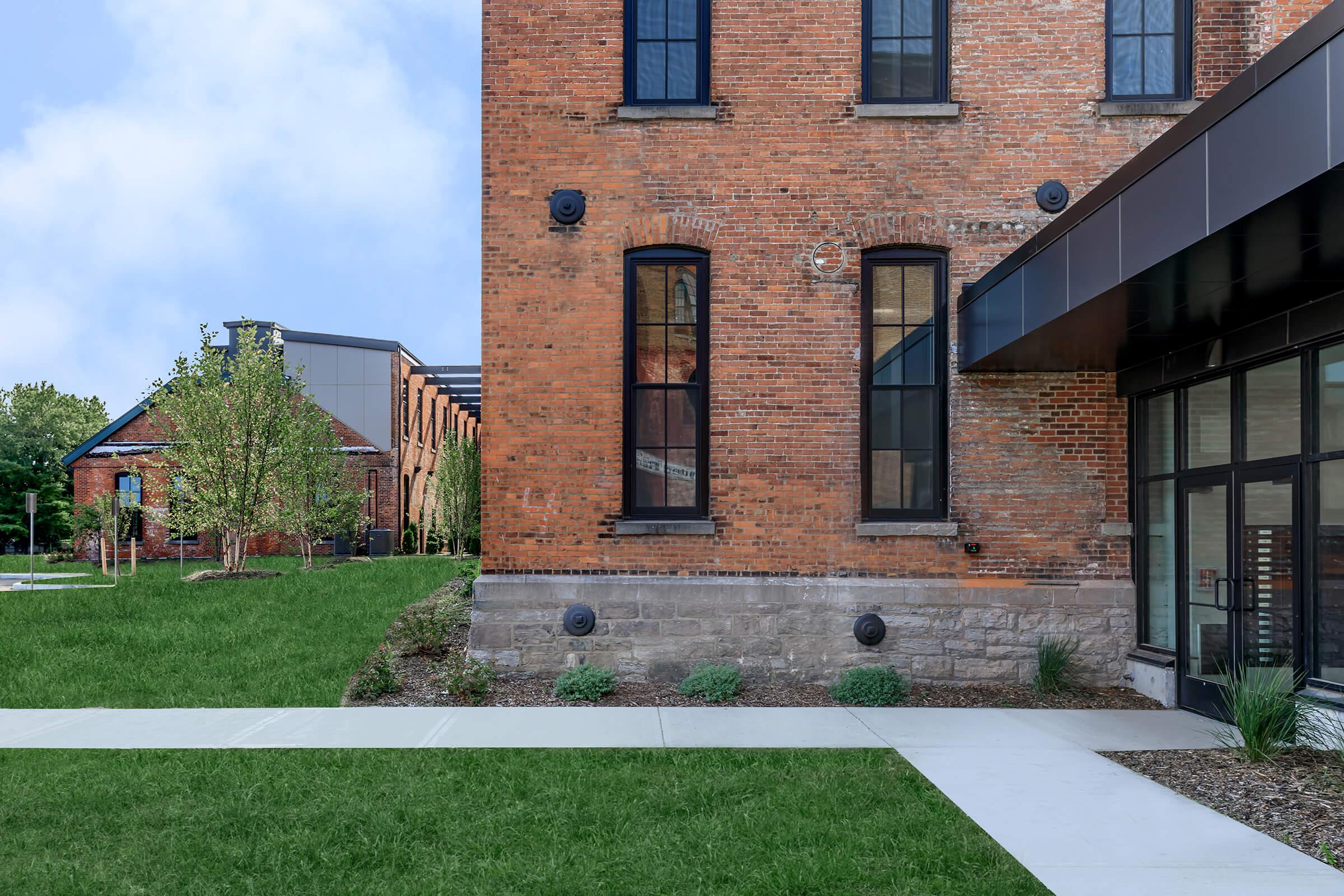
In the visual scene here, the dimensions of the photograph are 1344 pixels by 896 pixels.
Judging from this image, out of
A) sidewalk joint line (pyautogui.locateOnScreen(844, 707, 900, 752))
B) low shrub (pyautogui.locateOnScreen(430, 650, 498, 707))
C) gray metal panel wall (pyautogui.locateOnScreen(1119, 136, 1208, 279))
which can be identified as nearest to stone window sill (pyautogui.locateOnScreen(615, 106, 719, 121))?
gray metal panel wall (pyautogui.locateOnScreen(1119, 136, 1208, 279))

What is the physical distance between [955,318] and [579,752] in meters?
6.31

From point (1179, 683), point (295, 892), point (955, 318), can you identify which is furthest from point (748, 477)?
point (295, 892)

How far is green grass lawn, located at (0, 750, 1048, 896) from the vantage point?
5.12 meters

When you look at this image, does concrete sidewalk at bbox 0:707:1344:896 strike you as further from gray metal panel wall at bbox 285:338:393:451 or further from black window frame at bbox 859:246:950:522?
gray metal panel wall at bbox 285:338:393:451

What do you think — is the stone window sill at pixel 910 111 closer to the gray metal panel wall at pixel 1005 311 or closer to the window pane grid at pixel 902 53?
the window pane grid at pixel 902 53

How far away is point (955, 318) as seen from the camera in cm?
1093

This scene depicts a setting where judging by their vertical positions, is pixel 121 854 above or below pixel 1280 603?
below

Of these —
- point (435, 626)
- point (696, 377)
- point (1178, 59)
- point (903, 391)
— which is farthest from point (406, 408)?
point (1178, 59)

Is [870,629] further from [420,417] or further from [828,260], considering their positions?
[420,417]

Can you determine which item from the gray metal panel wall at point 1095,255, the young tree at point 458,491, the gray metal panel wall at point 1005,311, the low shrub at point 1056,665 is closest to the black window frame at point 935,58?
the gray metal panel wall at point 1005,311

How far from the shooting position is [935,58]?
1120 centimetres

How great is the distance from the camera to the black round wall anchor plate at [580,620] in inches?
420

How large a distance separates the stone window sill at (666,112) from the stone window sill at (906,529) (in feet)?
15.9

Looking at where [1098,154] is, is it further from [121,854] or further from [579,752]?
[121,854]
